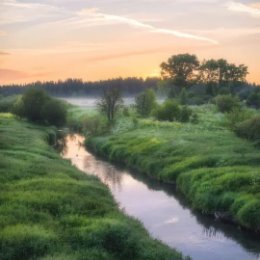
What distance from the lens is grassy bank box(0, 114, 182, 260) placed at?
25.8 metres

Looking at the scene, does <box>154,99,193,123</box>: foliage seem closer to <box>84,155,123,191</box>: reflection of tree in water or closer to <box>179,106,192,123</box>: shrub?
<box>179,106,192,123</box>: shrub

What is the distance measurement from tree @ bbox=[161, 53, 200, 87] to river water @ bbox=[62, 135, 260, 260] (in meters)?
108

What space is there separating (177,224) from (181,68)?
5118 inches

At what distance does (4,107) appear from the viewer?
156 metres

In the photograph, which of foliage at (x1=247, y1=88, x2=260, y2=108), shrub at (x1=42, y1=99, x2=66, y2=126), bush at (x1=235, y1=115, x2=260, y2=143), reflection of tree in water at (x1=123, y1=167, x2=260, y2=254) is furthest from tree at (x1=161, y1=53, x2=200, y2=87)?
reflection of tree in water at (x1=123, y1=167, x2=260, y2=254)

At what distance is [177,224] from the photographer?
131ft

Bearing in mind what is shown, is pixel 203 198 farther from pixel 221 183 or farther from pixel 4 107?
pixel 4 107

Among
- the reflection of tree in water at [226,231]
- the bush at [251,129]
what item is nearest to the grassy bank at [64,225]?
the reflection of tree in water at [226,231]

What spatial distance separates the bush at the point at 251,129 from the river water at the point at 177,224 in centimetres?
1715

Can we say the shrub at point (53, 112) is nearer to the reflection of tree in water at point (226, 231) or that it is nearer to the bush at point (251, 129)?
the bush at point (251, 129)

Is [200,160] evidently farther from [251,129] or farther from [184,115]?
[184,115]

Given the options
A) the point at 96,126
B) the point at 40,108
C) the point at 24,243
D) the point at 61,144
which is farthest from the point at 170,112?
the point at 24,243

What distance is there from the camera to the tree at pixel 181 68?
165250mm

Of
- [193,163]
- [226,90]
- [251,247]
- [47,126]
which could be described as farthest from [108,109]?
[251,247]
